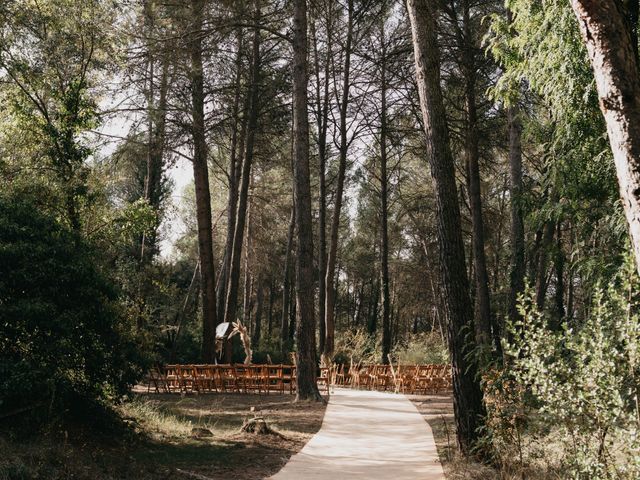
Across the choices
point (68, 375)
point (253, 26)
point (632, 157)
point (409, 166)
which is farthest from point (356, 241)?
point (632, 157)

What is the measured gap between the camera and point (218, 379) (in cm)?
1692

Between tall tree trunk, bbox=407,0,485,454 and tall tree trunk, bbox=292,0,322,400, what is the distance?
20.3 ft

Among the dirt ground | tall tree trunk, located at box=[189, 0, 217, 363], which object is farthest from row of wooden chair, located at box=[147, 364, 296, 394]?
the dirt ground

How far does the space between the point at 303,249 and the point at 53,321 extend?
7.41m

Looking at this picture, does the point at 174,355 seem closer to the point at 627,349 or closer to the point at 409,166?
the point at 409,166

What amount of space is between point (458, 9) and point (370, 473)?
1396 centimetres

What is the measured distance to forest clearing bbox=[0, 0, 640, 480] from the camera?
532cm

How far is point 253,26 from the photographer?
44.4 feet

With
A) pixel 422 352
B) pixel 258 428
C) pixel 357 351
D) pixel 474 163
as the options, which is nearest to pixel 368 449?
pixel 258 428

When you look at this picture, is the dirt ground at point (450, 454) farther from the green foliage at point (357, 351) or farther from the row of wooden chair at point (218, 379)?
the green foliage at point (357, 351)

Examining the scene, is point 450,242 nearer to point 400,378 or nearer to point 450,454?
point 450,454

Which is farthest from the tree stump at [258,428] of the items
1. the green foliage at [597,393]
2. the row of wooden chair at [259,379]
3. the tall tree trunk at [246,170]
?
the tall tree trunk at [246,170]

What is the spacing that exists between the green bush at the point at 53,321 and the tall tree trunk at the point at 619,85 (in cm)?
599

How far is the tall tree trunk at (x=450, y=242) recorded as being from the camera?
23.3 feet
